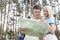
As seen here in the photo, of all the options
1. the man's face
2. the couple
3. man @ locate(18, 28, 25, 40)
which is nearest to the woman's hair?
the couple

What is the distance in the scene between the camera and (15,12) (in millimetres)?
2189

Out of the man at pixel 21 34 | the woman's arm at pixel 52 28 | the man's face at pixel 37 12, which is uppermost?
the man's face at pixel 37 12

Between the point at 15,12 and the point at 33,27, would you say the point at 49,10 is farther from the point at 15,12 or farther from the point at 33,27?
the point at 15,12

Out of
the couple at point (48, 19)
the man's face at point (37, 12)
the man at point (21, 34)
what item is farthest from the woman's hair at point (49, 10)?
the man at point (21, 34)

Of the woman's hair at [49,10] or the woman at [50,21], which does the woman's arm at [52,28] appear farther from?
the woman's hair at [49,10]

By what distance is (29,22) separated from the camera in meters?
2.17

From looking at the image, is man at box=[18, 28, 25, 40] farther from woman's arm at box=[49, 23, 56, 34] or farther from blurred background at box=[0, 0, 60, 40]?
woman's arm at box=[49, 23, 56, 34]

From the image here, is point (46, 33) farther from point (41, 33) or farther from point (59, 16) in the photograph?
point (59, 16)

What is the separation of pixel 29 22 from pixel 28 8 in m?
0.16

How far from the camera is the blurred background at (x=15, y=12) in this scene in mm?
2172

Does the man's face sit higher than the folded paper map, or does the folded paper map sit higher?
the man's face

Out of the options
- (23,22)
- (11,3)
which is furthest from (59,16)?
(11,3)

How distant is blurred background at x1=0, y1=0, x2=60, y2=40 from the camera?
217 centimetres

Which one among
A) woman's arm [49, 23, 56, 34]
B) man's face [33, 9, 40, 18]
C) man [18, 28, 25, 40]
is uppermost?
man's face [33, 9, 40, 18]
